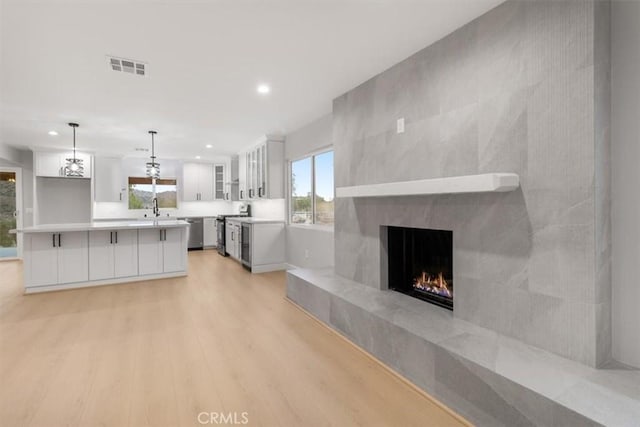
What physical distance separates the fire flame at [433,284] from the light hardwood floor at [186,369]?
88cm

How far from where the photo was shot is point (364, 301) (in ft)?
9.28

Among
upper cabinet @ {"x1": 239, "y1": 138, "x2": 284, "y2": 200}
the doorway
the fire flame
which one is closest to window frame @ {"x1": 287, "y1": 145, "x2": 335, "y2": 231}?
upper cabinet @ {"x1": 239, "y1": 138, "x2": 284, "y2": 200}

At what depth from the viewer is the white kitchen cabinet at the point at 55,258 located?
4336mm

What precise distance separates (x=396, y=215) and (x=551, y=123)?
4.70 ft

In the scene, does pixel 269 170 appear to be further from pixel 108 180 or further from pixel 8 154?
pixel 8 154

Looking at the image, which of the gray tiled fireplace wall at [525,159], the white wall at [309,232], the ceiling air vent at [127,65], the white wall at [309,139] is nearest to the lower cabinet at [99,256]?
the white wall at [309,232]

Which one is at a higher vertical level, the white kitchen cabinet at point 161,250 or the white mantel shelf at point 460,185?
the white mantel shelf at point 460,185

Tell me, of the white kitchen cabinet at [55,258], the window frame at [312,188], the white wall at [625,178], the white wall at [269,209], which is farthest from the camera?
the white wall at [269,209]

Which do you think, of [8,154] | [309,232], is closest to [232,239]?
[309,232]

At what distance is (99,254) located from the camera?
4.74m

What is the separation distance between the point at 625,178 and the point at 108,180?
30.5 feet

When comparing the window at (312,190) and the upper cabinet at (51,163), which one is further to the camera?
the upper cabinet at (51,163)

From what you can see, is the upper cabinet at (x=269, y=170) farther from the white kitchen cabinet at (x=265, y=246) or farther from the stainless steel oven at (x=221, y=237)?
the stainless steel oven at (x=221, y=237)

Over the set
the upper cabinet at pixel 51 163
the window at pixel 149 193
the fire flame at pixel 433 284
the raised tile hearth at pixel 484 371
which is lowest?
the raised tile hearth at pixel 484 371
